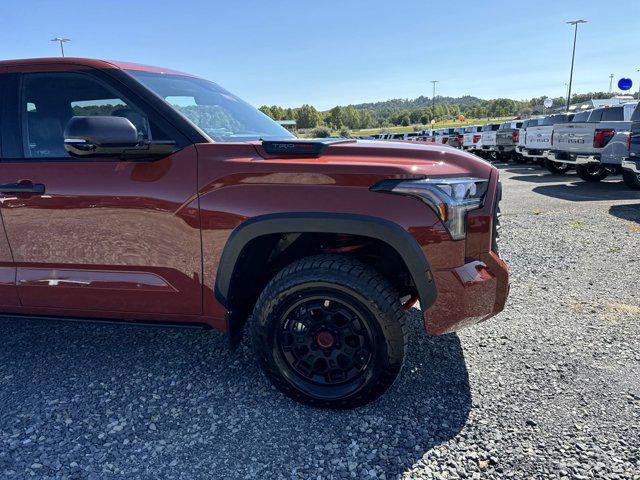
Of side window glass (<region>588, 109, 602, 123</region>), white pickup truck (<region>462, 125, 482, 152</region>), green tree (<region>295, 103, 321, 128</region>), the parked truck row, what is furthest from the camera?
green tree (<region>295, 103, 321, 128</region>)

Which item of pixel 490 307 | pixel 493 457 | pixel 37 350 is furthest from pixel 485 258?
pixel 37 350

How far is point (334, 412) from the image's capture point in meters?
2.62

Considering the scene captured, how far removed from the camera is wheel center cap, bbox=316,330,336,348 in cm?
254

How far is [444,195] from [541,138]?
42.2ft

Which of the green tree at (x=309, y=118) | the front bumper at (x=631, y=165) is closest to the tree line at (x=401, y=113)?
the green tree at (x=309, y=118)

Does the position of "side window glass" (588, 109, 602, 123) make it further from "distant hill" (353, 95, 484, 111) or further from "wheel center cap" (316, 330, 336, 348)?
"distant hill" (353, 95, 484, 111)

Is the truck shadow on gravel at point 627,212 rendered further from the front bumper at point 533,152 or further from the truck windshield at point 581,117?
the truck windshield at point 581,117

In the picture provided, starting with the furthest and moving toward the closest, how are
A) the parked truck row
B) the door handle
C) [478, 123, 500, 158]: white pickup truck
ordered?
1. [478, 123, 500, 158]: white pickup truck
2. the parked truck row
3. the door handle

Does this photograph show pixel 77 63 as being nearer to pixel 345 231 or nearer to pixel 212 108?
pixel 212 108

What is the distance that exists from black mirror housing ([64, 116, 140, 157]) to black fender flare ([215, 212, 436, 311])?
0.74m

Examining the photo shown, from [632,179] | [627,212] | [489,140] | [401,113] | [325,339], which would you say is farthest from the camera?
[401,113]

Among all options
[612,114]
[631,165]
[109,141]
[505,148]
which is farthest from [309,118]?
[109,141]

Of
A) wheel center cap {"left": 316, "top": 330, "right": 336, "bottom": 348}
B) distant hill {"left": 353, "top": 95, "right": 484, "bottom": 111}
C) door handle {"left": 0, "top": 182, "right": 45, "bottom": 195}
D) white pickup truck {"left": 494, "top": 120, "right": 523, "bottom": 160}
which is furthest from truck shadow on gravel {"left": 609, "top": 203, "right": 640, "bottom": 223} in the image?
distant hill {"left": 353, "top": 95, "right": 484, "bottom": 111}

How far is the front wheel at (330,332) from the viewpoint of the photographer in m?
2.43
